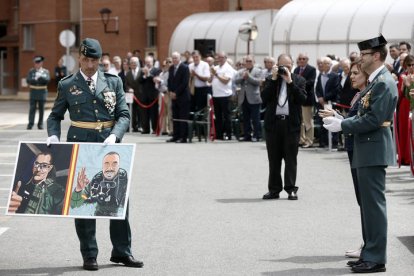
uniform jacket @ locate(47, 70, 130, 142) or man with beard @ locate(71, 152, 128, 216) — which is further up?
uniform jacket @ locate(47, 70, 130, 142)

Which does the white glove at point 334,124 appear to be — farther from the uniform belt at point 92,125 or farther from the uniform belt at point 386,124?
the uniform belt at point 92,125

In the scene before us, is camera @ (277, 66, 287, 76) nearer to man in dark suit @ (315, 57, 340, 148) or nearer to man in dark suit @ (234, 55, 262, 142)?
man in dark suit @ (315, 57, 340, 148)

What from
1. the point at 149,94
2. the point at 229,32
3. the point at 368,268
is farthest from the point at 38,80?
the point at 368,268

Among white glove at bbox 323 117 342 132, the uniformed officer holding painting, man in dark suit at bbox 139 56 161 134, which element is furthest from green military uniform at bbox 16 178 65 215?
man in dark suit at bbox 139 56 161 134

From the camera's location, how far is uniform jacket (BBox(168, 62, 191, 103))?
27.0 meters

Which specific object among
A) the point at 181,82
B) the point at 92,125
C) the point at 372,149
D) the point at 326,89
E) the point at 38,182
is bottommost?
the point at 181,82

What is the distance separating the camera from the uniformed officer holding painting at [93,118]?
10039 mm

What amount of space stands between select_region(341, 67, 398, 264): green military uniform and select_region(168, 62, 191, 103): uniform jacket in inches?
674

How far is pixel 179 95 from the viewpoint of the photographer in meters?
27.3

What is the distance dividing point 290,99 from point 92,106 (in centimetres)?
589

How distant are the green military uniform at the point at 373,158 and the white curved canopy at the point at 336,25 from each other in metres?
19.9

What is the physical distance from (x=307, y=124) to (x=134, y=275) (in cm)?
1567

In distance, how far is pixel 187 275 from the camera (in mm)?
9734

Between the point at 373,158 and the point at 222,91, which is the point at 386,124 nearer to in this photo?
the point at 373,158
